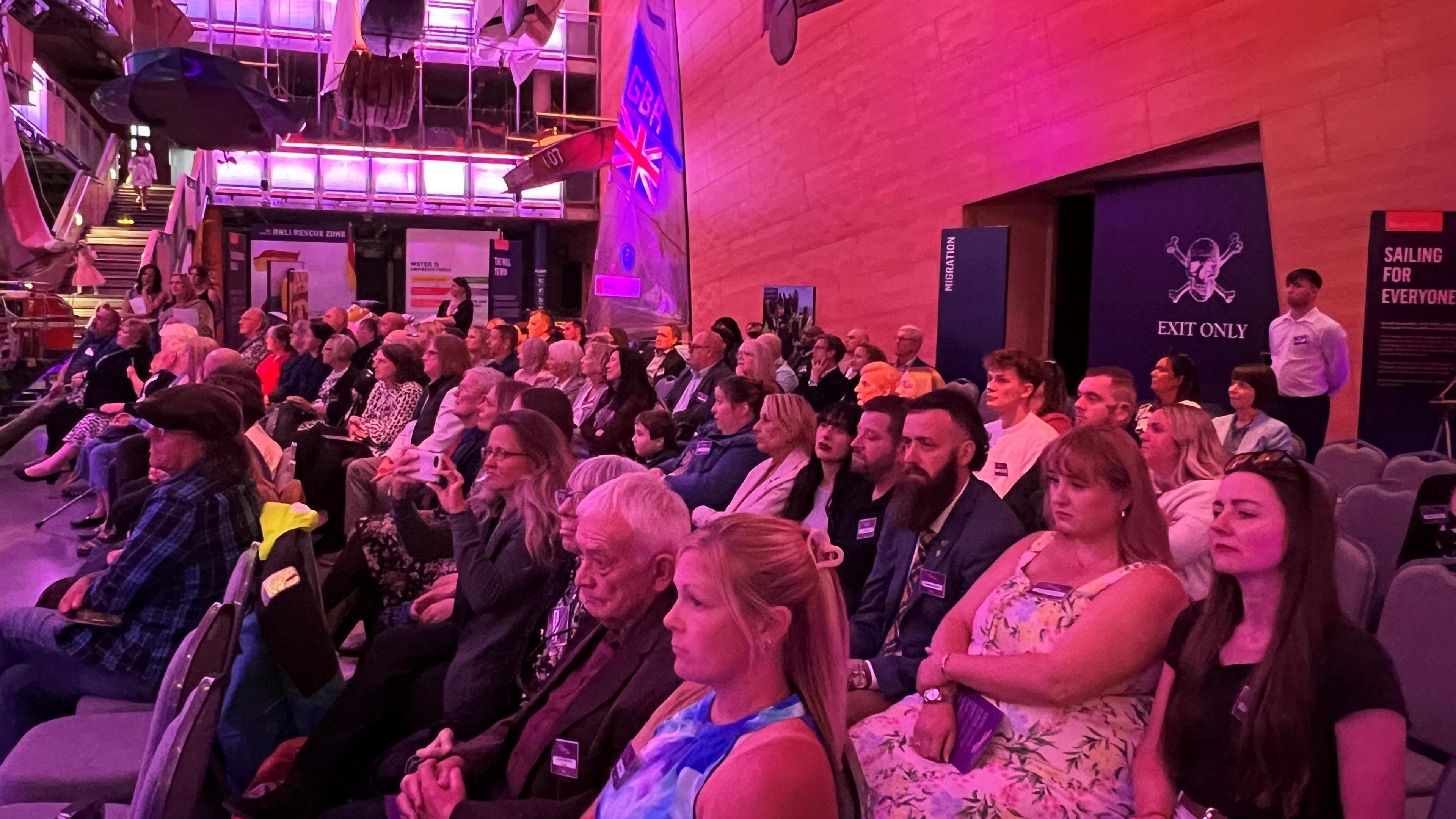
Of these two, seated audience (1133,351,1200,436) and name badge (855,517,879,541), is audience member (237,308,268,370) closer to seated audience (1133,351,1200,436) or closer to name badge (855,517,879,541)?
seated audience (1133,351,1200,436)

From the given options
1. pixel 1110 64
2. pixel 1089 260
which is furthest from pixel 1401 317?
pixel 1089 260

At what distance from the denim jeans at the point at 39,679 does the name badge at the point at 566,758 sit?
1.46 metres

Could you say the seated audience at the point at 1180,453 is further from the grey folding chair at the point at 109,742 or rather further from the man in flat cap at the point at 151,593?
the man in flat cap at the point at 151,593

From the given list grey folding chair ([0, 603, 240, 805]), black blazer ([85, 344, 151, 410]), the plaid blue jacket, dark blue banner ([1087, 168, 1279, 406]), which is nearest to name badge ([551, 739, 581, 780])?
grey folding chair ([0, 603, 240, 805])

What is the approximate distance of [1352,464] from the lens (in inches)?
192

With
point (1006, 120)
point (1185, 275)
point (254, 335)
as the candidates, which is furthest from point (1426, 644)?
point (254, 335)

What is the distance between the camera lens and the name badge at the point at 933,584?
2793 mm

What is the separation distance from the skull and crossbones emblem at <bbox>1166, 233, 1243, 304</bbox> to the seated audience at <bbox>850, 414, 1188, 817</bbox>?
6.03 m

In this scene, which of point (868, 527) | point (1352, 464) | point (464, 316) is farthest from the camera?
point (464, 316)

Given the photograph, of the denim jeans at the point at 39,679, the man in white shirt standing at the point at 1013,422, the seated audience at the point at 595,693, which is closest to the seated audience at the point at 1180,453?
the man in white shirt standing at the point at 1013,422

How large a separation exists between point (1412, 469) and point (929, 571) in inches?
95.3

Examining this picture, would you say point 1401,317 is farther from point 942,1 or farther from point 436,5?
point 436,5

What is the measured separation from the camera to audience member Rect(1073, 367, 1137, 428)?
433cm

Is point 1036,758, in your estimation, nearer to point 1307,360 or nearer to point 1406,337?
point 1307,360
